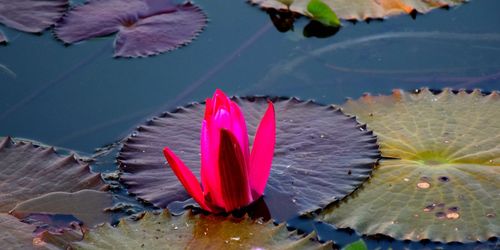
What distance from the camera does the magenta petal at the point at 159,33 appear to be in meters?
3.47

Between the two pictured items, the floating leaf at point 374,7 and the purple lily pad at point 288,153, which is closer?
the purple lily pad at point 288,153

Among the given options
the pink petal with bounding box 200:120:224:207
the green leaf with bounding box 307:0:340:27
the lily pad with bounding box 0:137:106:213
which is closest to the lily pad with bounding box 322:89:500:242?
the pink petal with bounding box 200:120:224:207

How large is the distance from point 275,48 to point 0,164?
1.27 m

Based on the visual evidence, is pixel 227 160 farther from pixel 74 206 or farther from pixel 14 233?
pixel 14 233

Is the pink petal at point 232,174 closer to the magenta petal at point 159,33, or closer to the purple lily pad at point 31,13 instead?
the magenta petal at point 159,33

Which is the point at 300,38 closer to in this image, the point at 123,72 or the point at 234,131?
the point at 123,72

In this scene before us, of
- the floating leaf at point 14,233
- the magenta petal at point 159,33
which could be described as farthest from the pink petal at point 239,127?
the magenta petal at point 159,33

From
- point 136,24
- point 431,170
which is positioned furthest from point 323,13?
point 431,170

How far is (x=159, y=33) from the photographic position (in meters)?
3.54

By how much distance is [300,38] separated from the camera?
356 cm

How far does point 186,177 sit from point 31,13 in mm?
1723

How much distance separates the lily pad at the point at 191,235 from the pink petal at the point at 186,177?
6 cm

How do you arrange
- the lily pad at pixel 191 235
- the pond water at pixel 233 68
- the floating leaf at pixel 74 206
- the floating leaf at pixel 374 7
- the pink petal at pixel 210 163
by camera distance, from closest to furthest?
the lily pad at pixel 191 235 < the pink petal at pixel 210 163 < the floating leaf at pixel 74 206 < the pond water at pixel 233 68 < the floating leaf at pixel 374 7

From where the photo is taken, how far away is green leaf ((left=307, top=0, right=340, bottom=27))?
11.6 feet
